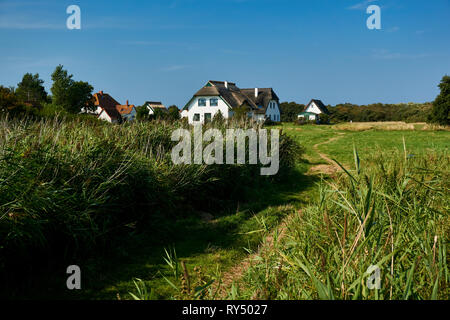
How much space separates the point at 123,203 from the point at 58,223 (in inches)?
61.4

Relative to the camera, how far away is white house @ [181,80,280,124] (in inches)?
2115

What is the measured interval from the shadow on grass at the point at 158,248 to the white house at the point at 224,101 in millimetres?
41915

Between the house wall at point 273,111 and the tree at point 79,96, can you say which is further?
the house wall at point 273,111

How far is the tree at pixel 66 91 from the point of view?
166 feet

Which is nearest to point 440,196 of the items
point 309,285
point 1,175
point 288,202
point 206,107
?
point 309,285

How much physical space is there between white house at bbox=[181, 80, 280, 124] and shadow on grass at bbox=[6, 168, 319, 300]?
138 feet

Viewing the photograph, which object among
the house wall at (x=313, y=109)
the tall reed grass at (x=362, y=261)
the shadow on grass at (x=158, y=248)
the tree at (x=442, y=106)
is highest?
the house wall at (x=313, y=109)

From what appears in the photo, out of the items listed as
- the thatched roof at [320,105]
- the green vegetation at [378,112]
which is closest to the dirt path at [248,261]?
the green vegetation at [378,112]

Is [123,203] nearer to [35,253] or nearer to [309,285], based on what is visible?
[35,253]

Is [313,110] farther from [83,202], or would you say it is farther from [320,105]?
[83,202]

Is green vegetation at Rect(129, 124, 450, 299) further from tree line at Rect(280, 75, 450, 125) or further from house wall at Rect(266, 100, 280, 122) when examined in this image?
house wall at Rect(266, 100, 280, 122)

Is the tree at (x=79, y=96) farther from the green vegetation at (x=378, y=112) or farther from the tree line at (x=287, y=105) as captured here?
the green vegetation at (x=378, y=112)

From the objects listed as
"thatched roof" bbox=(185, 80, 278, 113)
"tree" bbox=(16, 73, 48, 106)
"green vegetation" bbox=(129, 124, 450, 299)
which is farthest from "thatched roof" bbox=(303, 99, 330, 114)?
"green vegetation" bbox=(129, 124, 450, 299)

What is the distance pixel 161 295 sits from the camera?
5.04 m
